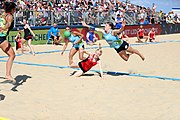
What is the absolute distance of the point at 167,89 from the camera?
7.43 metres

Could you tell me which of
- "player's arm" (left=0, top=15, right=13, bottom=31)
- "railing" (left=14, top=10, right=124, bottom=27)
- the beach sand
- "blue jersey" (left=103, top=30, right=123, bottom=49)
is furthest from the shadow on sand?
"railing" (left=14, top=10, right=124, bottom=27)

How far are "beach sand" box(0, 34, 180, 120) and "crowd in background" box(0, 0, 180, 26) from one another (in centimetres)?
943

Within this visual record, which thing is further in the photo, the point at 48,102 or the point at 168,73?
the point at 168,73

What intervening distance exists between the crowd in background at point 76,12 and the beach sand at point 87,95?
9.43 meters

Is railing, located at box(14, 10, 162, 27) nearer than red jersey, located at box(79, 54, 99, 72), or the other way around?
red jersey, located at box(79, 54, 99, 72)

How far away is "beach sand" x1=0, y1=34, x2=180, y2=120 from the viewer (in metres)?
5.61

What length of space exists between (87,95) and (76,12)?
14887 millimetres

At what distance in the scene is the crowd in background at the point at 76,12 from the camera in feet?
63.3

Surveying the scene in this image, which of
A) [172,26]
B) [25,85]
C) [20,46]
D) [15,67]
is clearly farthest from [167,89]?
[172,26]

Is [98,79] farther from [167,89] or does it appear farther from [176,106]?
[176,106]

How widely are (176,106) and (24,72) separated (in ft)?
14.5

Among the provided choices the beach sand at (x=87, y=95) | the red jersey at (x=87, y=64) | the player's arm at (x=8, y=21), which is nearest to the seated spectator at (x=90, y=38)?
the beach sand at (x=87, y=95)

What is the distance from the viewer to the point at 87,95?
691cm

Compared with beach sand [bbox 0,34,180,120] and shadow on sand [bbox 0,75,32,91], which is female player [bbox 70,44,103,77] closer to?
beach sand [bbox 0,34,180,120]
